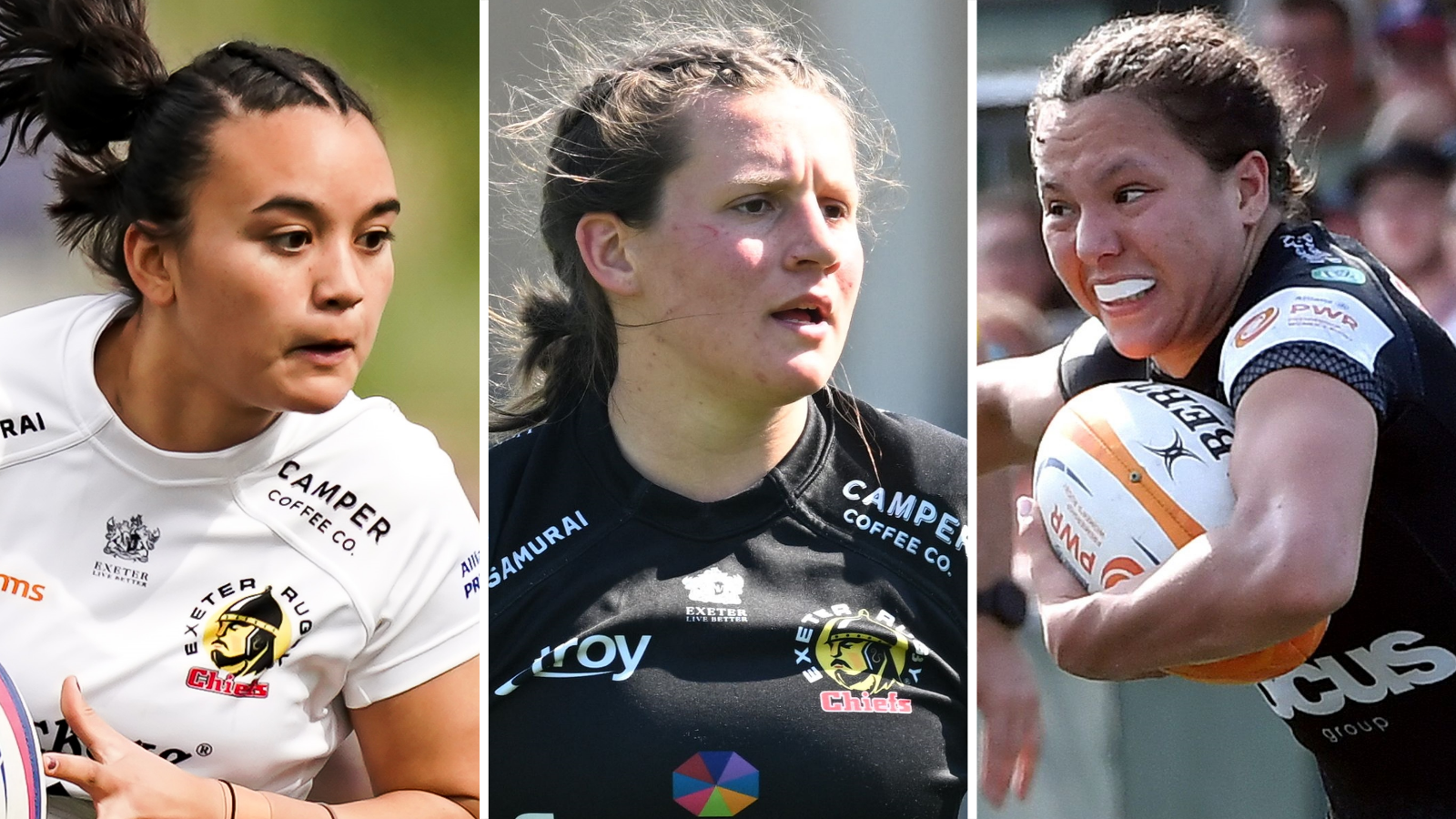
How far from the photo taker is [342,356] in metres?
3.56

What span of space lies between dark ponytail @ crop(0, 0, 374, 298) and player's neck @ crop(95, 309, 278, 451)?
147 millimetres

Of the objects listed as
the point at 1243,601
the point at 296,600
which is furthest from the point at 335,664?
the point at 1243,601

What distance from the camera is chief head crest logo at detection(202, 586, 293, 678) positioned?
134 inches

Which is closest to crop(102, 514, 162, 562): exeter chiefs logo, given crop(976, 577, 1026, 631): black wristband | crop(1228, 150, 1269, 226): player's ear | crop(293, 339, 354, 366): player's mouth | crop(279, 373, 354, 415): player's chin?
crop(279, 373, 354, 415): player's chin

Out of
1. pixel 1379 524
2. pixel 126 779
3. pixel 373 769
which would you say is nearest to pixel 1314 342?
pixel 1379 524

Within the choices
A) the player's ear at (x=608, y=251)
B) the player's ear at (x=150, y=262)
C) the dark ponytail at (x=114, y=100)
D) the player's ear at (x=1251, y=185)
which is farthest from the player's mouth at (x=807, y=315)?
the player's ear at (x=150, y=262)

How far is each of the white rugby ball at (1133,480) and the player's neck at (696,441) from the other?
641mm

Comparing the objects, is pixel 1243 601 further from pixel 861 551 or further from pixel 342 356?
pixel 342 356

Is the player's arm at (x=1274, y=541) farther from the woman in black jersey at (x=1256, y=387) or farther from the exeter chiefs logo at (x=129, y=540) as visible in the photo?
the exeter chiefs logo at (x=129, y=540)

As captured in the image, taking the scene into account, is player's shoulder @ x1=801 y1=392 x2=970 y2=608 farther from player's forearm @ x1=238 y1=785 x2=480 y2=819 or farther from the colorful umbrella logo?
player's forearm @ x1=238 y1=785 x2=480 y2=819

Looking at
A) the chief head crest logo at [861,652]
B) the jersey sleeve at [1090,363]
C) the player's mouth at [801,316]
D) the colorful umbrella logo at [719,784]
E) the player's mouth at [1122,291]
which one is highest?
the player's mouth at [1122,291]

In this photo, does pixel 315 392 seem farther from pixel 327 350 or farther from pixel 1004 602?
pixel 1004 602

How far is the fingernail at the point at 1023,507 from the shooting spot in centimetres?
368

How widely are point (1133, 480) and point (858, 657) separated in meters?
0.74
